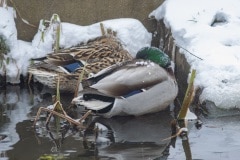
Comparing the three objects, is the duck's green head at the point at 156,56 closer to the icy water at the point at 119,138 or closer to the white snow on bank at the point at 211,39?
the white snow on bank at the point at 211,39

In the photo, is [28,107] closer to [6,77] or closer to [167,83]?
[6,77]

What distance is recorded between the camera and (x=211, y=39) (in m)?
7.73

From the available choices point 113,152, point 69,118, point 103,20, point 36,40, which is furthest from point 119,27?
point 113,152

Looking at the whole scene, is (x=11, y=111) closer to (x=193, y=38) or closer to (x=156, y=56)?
(x=156, y=56)

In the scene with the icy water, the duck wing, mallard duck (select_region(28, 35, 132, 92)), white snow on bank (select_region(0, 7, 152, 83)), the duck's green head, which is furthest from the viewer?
white snow on bank (select_region(0, 7, 152, 83))

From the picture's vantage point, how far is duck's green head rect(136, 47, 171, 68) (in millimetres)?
7168

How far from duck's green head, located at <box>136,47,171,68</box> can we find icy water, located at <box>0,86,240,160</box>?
1.54ft

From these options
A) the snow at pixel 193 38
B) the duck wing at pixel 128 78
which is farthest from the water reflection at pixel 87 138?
the snow at pixel 193 38

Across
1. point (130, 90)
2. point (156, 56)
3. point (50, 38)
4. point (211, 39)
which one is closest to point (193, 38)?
point (211, 39)

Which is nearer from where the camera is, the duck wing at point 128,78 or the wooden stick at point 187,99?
the wooden stick at point 187,99

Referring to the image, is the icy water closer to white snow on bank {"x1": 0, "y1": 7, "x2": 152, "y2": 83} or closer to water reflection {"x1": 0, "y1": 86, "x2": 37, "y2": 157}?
water reflection {"x1": 0, "y1": 86, "x2": 37, "y2": 157}

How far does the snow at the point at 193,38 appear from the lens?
7098 millimetres

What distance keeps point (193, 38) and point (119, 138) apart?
198cm

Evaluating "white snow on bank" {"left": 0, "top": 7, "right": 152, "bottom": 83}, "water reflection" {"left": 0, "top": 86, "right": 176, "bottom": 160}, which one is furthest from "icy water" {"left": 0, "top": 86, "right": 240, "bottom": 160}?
"white snow on bank" {"left": 0, "top": 7, "right": 152, "bottom": 83}
